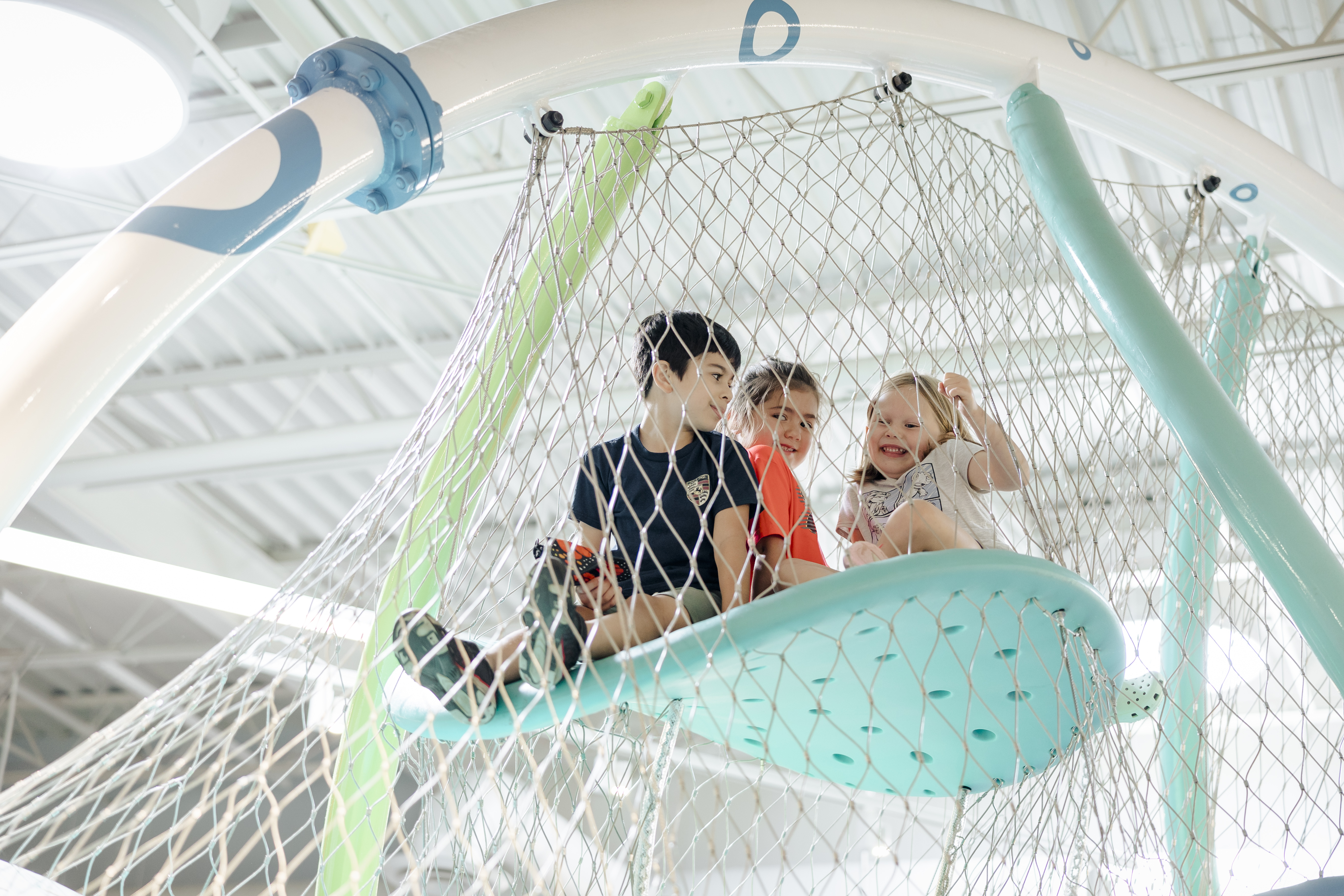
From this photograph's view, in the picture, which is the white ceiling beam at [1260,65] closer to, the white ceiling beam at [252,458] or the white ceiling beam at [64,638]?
the white ceiling beam at [252,458]

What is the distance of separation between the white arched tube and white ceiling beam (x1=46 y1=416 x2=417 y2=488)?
14.2 ft

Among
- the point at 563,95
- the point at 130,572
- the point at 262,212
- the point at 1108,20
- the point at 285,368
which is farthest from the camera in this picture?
the point at 285,368

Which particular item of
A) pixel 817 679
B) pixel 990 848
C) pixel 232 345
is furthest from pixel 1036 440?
pixel 232 345

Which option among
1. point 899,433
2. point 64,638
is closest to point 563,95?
point 899,433

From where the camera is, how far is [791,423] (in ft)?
6.86

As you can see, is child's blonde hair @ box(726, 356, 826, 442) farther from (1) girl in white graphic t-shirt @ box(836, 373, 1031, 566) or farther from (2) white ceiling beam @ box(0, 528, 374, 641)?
(2) white ceiling beam @ box(0, 528, 374, 641)

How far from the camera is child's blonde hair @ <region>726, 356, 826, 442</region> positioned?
1.99 m

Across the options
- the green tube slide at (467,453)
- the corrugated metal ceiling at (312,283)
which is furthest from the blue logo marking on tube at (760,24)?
the corrugated metal ceiling at (312,283)

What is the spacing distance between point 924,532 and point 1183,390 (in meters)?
0.49

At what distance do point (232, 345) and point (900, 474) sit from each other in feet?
15.9

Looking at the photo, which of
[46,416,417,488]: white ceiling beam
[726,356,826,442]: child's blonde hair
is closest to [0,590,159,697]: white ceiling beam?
[46,416,417,488]: white ceiling beam

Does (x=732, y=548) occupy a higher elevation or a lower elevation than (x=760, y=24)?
lower

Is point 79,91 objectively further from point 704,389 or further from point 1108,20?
point 1108,20

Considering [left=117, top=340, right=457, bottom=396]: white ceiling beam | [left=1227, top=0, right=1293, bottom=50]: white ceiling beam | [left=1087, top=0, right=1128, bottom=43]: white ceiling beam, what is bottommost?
[left=117, top=340, right=457, bottom=396]: white ceiling beam
